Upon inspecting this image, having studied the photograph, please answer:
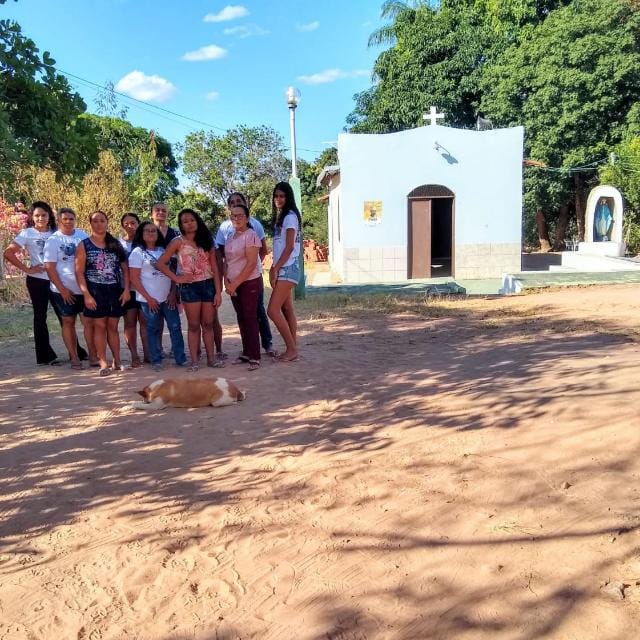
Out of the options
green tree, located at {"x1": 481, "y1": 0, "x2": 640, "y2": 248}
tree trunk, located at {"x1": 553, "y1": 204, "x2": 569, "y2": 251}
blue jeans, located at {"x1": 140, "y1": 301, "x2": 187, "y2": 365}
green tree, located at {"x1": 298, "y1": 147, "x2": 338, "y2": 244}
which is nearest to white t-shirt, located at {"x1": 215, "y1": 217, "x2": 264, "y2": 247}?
blue jeans, located at {"x1": 140, "y1": 301, "x2": 187, "y2": 365}

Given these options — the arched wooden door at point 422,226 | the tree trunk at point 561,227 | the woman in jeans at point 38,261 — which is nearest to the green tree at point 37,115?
the woman in jeans at point 38,261

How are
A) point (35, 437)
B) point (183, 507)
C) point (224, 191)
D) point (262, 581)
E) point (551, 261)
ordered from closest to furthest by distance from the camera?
point (262, 581), point (183, 507), point (35, 437), point (551, 261), point (224, 191)

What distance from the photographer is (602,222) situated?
19.6 meters

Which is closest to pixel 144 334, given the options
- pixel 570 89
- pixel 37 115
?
pixel 37 115

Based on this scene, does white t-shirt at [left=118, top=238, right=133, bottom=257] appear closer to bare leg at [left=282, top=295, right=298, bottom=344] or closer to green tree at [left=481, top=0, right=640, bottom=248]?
bare leg at [left=282, top=295, right=298, bottom=344]

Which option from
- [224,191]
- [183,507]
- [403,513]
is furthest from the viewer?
[224,191]

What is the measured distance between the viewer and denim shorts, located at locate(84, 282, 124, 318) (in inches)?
219

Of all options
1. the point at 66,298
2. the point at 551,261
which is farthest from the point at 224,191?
the point at 66,298

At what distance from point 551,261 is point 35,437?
20.0 m

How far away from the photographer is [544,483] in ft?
10.1

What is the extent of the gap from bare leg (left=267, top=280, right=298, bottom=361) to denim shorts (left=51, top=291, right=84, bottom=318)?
71.4 inches

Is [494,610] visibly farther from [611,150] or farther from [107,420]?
[611,150]

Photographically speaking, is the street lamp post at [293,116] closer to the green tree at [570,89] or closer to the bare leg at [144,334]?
the bare leg at [144,334]

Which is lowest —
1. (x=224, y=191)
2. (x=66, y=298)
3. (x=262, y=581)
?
(x=262, y=581)
